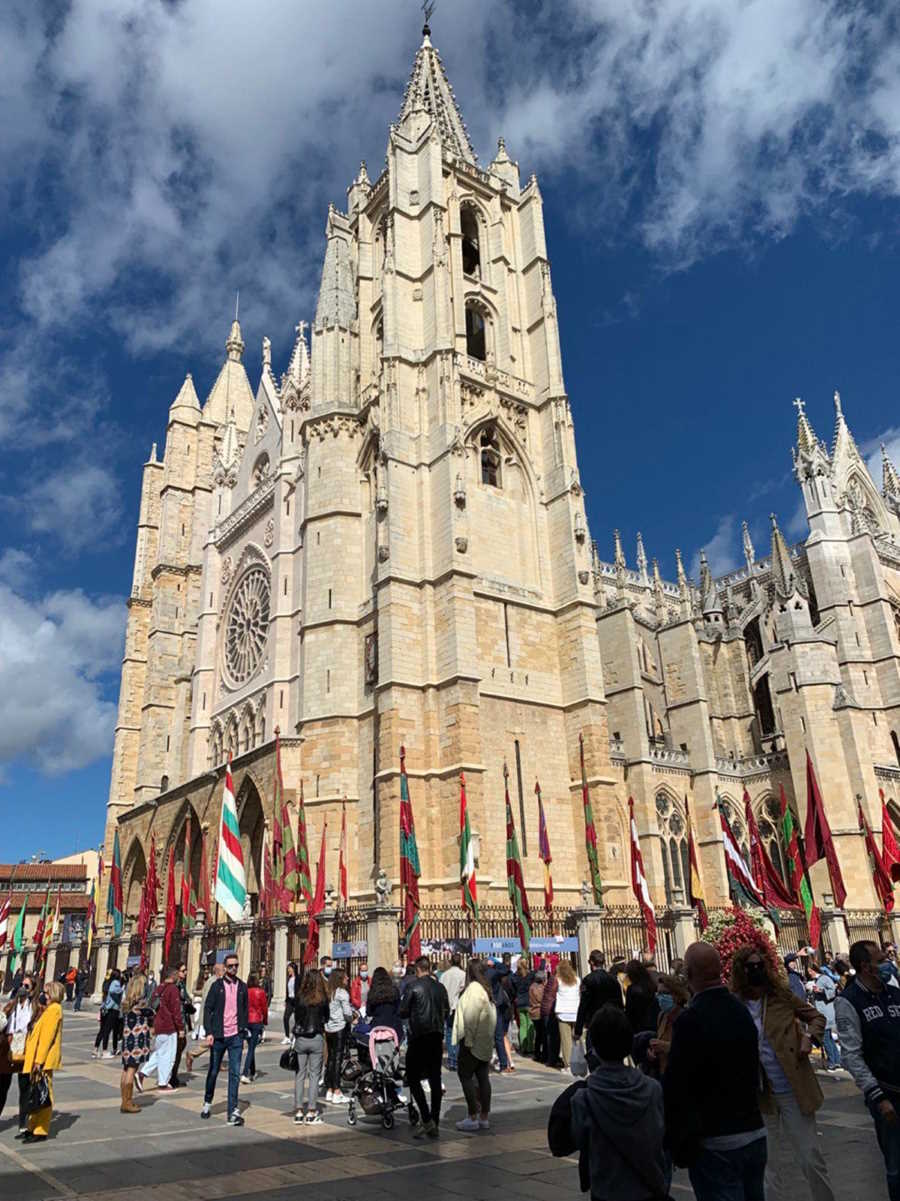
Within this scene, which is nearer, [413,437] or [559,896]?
[559,896]

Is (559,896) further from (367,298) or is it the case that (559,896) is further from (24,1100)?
(367,298)

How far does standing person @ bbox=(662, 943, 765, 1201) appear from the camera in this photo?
3145 mm

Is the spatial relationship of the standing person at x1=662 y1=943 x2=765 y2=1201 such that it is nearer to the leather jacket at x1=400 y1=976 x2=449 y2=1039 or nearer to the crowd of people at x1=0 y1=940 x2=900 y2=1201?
the crowd of people at x1=0 y1=940 x2=900 y2=1201

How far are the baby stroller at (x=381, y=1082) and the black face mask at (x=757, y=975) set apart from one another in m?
4.40

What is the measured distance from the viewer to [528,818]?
2188 cm

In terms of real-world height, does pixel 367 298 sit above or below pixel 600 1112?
above

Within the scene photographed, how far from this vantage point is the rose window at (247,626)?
95.8ft

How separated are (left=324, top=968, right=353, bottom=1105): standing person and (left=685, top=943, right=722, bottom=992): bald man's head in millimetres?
6256

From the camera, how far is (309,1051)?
7816 millimetres

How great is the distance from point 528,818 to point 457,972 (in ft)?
38.6

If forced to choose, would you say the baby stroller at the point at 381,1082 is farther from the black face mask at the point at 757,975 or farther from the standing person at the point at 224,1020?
the black face mask at the point at 757,975

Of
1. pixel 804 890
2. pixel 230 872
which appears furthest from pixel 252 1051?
pixel 804 890


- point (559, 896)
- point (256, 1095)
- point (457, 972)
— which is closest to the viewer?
point (256, 1095)

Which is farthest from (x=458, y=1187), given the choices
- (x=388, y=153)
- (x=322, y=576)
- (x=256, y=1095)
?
(x=388, y=153)
